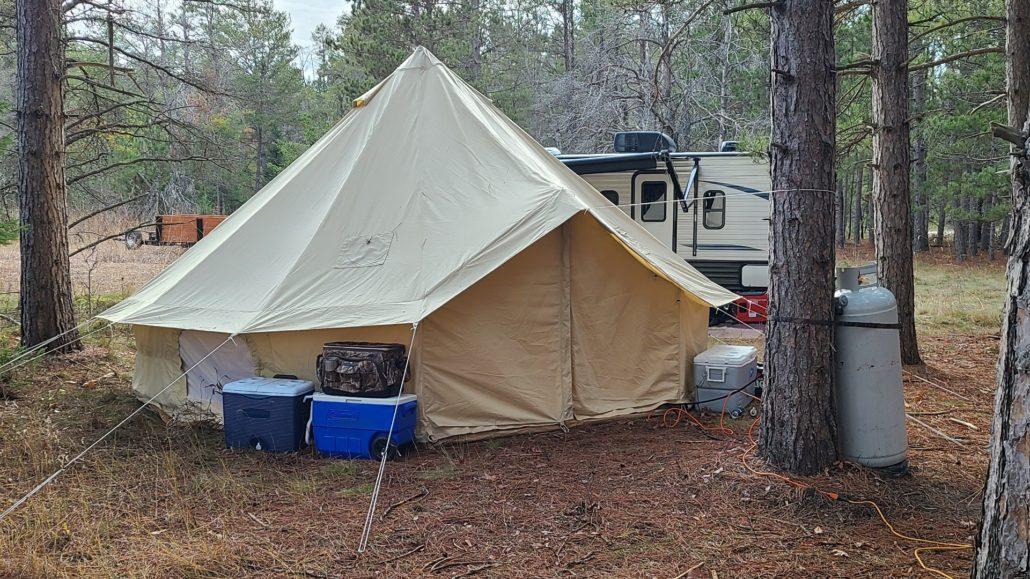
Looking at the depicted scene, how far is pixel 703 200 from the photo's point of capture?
1120 cm

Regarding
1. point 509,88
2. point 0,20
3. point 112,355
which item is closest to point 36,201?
point 112,355

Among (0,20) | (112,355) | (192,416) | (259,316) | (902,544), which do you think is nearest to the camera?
(902,544)

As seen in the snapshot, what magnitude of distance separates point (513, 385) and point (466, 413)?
445 millimetres

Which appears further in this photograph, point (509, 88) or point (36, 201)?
point (509, 88)

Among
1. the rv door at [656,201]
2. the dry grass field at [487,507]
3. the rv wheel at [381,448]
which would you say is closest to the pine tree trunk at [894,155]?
the dry grass field at [487,507]

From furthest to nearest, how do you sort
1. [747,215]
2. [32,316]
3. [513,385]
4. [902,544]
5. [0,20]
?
[747,215] → [0,20] → [32,316] → [513,385] → [902,544]

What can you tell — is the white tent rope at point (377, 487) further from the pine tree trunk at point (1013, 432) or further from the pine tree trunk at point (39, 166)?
the pine tree trunk at point (39, 166)

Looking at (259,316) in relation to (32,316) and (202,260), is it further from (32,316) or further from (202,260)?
(32,316)

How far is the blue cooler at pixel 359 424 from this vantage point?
5508 millimetres

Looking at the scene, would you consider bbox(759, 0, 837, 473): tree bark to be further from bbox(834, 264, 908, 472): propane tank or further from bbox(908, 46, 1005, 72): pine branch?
bbox(908, 46, 1005, 72): pine branch

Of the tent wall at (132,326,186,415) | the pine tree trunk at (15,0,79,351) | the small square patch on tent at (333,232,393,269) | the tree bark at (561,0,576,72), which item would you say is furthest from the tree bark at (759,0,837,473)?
the tree bark at (561,0,576,72)

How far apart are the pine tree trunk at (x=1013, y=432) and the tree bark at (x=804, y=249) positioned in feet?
6.95

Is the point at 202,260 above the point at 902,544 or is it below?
above

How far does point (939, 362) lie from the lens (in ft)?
29.7
